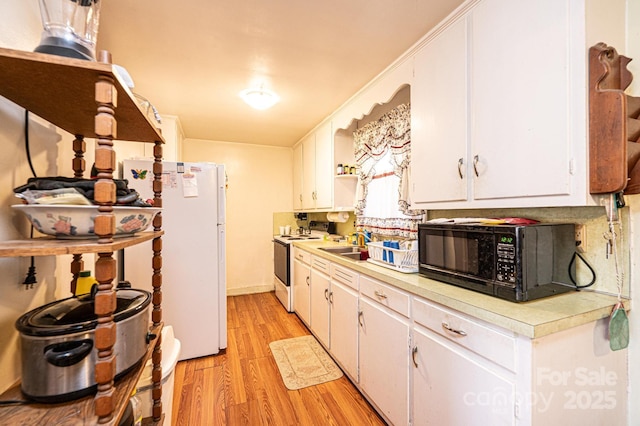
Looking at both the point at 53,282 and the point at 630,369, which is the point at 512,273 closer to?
the point at 630,369

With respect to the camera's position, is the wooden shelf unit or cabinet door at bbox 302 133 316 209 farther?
cabinet door at bbox 302 133 316 209

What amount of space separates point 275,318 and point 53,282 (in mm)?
2538

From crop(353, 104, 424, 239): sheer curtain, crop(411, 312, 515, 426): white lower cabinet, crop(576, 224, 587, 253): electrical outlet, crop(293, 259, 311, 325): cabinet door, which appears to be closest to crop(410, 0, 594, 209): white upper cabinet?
crop(576, 224, 587, 253): electrical outlet

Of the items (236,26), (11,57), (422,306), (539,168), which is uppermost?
(236,26)

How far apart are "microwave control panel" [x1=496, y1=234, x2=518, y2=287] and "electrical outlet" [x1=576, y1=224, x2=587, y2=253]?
0.43 meters

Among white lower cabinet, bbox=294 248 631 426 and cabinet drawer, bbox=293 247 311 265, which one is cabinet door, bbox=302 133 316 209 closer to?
cabinet drawer, bbox=293 247 311 265

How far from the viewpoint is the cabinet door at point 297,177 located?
13.5 ft

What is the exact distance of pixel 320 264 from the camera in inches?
101

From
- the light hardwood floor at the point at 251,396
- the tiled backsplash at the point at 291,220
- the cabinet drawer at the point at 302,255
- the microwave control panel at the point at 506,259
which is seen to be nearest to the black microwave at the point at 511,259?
the microwave control panel at the point at 506,259

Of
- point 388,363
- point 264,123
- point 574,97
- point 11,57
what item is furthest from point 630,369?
point 264,123

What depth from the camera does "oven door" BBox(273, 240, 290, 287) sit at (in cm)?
348

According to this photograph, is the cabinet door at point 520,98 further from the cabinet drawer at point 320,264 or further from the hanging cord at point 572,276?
the cabinet drawer at point 320,264

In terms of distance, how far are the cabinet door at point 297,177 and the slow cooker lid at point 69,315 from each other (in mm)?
3205

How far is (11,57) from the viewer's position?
1.89ft
